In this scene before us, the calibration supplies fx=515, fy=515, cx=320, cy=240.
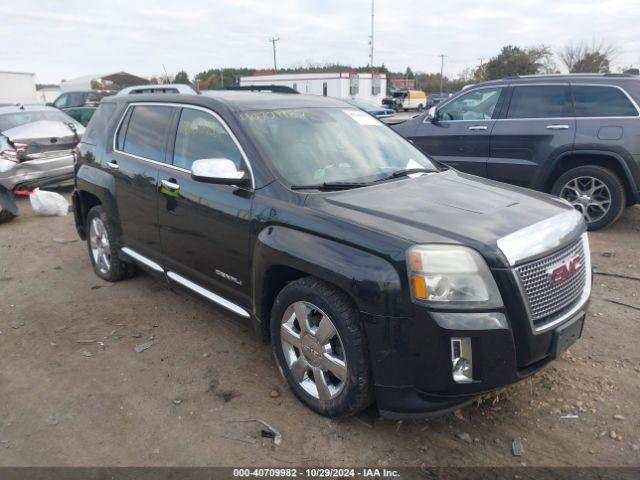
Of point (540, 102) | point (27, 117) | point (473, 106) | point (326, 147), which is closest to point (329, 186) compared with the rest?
point (326, 147)

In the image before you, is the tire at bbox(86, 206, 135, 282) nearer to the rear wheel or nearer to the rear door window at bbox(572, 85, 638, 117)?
the rear wheel

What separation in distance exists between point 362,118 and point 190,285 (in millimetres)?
1883

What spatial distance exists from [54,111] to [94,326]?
7516 millimetres

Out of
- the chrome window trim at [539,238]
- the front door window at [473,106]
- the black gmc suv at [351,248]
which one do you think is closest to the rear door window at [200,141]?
the black gmc suv at [351,248]

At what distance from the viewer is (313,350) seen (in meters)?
2.92

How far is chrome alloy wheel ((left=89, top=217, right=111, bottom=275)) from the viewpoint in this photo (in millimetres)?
5109

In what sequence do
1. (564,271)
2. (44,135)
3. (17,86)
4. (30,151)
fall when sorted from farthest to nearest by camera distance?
(17,86) → (44,135) → (30,151) → (564,271)

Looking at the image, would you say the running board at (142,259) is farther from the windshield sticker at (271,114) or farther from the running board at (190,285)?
the windshield sticker at (271,114)

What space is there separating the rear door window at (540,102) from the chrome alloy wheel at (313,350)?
5.19 meters

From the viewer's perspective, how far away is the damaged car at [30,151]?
8312mm

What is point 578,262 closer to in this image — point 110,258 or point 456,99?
point 110,258

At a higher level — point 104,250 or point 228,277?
point 228,277

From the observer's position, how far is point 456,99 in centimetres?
746

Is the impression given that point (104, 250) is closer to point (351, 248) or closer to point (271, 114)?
point (271, 114)
